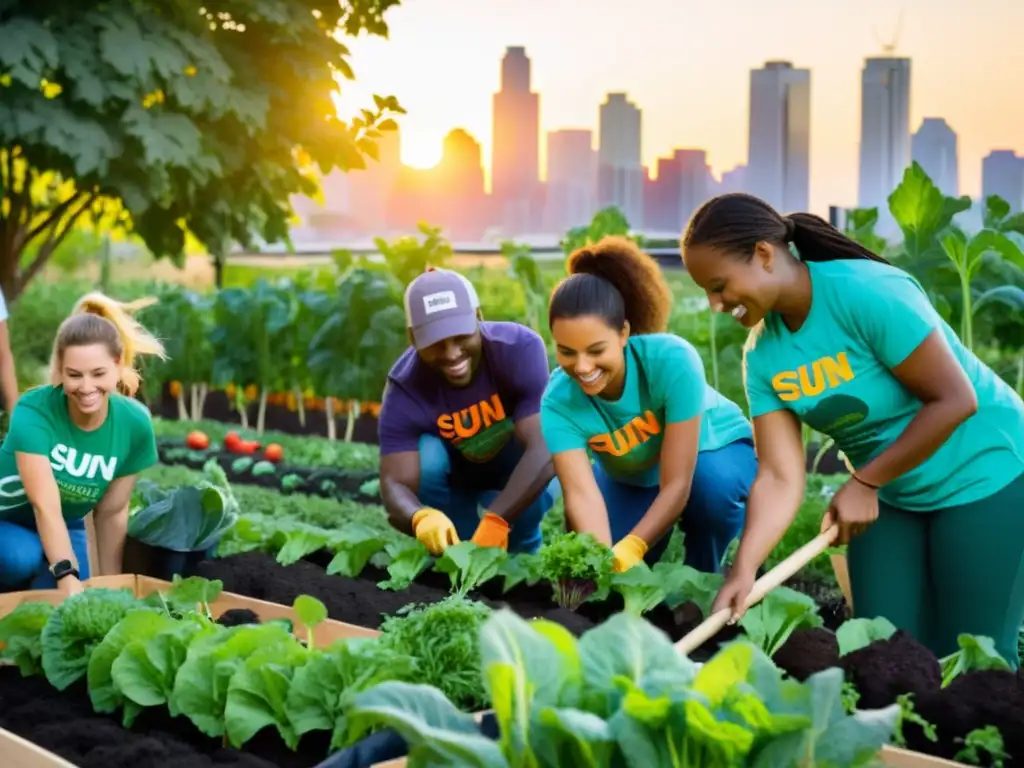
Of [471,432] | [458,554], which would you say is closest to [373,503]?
[471,432]

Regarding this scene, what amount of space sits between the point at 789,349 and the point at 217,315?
8655 mm

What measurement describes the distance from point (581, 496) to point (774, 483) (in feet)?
2.06

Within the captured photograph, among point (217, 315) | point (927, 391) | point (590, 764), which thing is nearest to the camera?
point (590, 764)

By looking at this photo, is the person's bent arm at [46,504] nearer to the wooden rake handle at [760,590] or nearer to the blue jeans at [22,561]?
the blue jeans at [22,561]

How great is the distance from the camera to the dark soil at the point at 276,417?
11.4 meters

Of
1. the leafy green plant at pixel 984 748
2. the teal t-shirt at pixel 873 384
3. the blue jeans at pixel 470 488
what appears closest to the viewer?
the leafy green plant at pixel 984 748

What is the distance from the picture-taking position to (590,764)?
183cm

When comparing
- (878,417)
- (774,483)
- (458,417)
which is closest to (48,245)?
(458,417)

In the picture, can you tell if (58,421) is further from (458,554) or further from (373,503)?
(373,503)

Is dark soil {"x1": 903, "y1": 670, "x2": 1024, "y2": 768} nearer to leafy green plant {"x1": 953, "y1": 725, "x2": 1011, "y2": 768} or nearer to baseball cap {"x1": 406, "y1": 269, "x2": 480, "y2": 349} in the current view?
leafy green plant {"x1": 953, "y1": 725, "x2": 1011, "y2": 768}

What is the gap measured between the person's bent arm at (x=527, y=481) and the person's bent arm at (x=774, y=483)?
1.03 metres

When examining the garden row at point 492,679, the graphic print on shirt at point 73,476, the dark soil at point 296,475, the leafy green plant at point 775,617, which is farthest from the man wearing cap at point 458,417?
the dark soil at point 296,475

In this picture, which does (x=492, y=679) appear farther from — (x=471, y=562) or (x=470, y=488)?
(x=470, y=488)

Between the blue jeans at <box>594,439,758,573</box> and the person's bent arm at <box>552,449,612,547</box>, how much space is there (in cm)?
40
